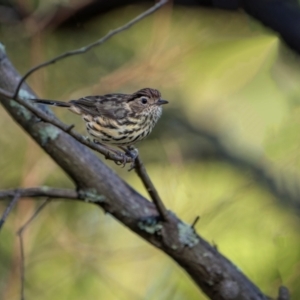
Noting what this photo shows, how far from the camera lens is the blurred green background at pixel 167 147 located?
142 inches

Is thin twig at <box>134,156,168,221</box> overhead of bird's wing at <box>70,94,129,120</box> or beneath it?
beneath

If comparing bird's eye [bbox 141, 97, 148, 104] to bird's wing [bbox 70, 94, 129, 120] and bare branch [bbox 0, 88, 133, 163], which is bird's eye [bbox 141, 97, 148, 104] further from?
bare branch [bbox 0, 88, 133, 163]

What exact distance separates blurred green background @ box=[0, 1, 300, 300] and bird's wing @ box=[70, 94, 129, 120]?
1.08m

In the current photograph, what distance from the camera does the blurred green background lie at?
3.61 m

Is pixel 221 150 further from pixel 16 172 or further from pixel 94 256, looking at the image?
pixel 16 172

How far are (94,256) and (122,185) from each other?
1.13 meters

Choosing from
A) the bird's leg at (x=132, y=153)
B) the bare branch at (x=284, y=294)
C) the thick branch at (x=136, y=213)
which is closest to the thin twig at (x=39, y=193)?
the thick branch at (x=136, y=213)

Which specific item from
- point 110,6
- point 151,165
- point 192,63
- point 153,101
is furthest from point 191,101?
point 153,101

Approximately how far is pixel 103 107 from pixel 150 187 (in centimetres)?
40

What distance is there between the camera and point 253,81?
400 cm

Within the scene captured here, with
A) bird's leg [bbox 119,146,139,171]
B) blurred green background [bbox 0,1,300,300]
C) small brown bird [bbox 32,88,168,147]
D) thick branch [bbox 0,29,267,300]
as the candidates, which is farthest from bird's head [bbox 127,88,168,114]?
blurred green background [bbox 0,1,300,300]

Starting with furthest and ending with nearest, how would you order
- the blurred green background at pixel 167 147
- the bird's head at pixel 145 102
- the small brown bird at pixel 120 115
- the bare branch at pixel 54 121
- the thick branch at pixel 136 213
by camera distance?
1. the blurred green background at pixel 167 147
2. the thick branch at pixel 136 213
3. the bird's head at pixel 145 102
4. the small brown bird at pixel 120 115
5. the bare branch at pixel 54 121

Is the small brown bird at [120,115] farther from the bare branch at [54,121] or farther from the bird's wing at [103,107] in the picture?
the bare branch at [54,121]

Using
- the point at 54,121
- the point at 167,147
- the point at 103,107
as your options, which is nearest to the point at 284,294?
the point at 103,107
